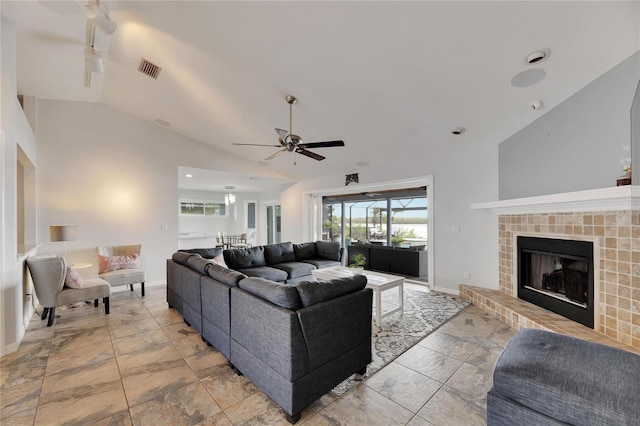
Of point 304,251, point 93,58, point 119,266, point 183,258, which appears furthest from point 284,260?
point 93,58

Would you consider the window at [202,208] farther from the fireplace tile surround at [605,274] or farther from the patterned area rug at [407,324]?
the fireplace tile surround at [605,274]

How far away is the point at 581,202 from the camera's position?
2701 millimetres

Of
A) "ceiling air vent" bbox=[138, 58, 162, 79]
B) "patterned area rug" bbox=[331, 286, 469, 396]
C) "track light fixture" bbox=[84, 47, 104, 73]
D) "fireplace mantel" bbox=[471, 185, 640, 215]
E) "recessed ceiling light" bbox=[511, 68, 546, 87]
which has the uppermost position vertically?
"ceiling air vent" bbox=[138, 58, 162, 79]

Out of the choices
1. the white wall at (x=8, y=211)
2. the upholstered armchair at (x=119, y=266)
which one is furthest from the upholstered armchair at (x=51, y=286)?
the upholstered armchair at (x=119, y=266)

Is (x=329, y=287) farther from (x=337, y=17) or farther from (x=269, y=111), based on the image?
(x=269, y=111)

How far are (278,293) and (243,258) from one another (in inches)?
116

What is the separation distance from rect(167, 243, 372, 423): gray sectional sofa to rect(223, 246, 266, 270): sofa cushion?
1929 mm

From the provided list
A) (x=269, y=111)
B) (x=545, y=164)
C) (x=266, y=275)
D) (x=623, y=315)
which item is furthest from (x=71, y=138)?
(x=623, y=315)

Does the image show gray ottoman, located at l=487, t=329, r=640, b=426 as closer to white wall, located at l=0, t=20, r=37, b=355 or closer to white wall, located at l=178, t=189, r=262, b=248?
white wall, located at l=0, t=20, r=37, b=355

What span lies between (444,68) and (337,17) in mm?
1210

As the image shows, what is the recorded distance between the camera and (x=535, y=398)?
1361mm

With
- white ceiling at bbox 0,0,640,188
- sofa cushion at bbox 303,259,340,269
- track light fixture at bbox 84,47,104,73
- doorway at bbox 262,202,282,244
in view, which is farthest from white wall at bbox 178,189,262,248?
track light fixture at bbox 84,47,104,73

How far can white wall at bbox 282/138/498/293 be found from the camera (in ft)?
14.0

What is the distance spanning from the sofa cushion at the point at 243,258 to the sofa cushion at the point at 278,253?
0.12 meters
